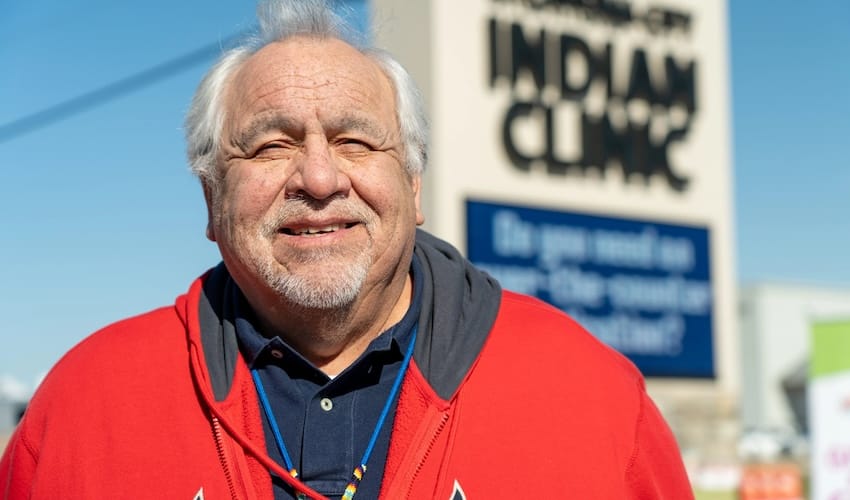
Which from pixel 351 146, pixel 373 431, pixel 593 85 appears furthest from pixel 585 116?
pixel 373 431

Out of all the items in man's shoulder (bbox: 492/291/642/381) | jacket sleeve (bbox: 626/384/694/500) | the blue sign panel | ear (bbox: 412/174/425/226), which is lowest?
the blue sign panel

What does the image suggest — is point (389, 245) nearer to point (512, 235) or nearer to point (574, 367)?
point (574, 367)

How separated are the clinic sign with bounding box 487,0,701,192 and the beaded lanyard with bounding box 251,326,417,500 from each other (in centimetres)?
731

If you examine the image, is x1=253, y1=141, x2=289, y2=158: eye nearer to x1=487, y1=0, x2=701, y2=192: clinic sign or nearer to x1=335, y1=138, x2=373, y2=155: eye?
x1=335, y1=138, x2=373, y2=155: eye

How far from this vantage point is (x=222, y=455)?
1889 mm

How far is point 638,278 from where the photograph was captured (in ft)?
32.5

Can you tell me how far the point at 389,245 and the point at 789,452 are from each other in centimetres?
2627

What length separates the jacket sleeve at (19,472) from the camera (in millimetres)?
1957

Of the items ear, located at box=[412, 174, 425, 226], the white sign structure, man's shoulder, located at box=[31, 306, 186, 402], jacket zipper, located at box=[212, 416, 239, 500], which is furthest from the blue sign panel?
jacket zipper, located at box=[212, 416, 239, 500]

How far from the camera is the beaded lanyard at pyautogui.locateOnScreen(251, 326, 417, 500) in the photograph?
190cm

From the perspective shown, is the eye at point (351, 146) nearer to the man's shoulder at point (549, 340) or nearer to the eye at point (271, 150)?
the eye at point (271, 150)

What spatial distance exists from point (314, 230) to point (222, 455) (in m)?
0.42

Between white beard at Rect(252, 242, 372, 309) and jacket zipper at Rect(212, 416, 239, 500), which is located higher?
white beard at Rect(252, 242, 372, 309)

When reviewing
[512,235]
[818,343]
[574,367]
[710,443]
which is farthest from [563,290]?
[574,367]
